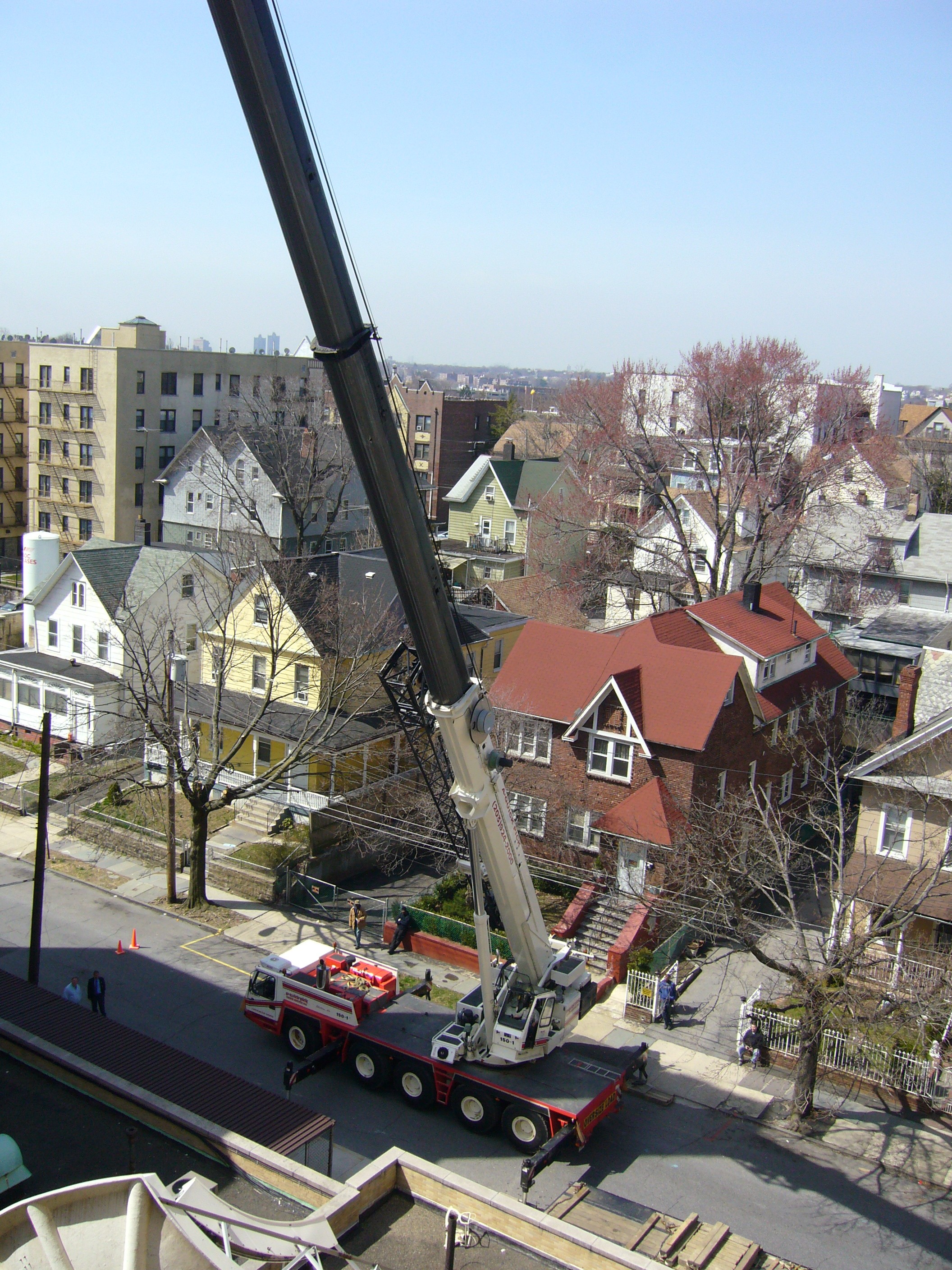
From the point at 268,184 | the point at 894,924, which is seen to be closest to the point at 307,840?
the point at 894,924

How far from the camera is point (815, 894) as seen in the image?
1171 inches

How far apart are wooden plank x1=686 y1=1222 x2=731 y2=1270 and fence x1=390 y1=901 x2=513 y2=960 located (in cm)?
1132

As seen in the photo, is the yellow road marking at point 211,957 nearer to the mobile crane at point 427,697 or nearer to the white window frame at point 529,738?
the mobile crane at point 427,697

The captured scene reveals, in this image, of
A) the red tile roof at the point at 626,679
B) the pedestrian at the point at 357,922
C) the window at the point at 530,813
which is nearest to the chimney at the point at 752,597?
the red tile roof at the point at 626,679

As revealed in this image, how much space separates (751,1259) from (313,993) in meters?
9.82

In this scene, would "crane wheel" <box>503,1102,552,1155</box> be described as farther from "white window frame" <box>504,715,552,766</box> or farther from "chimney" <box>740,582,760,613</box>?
"chimney" <box>740,582,760,613</box>

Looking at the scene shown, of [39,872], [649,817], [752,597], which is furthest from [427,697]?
[752,597]

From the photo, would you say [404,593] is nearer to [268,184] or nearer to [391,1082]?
[268,184]

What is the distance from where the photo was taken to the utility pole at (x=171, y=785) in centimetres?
2612

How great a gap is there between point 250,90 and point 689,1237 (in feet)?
48.6

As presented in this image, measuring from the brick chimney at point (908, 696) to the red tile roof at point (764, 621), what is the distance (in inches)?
174

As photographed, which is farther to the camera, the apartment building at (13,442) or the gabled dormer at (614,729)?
the apartment building at (13,442)

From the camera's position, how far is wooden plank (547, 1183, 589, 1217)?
559 inches

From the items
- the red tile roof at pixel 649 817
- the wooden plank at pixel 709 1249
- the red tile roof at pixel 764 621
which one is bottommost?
the wooden plank at pixel 709 1249
